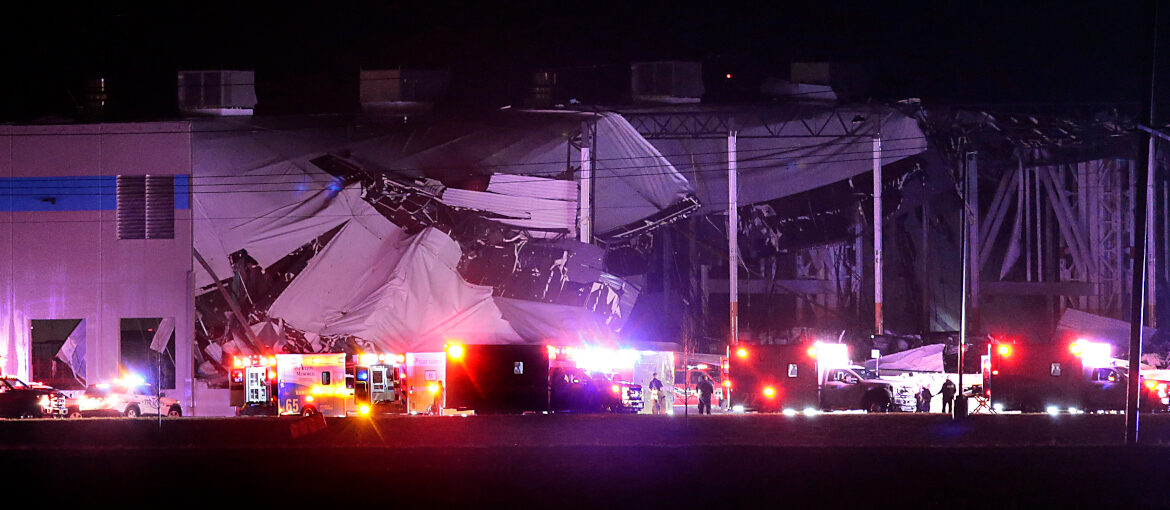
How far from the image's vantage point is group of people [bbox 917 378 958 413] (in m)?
35.5

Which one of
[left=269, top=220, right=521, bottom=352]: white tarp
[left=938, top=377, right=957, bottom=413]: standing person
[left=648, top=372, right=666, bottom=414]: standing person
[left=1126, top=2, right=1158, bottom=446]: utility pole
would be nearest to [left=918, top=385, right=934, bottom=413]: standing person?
[left=938, top=377, right=957, bottom=413]: standing person

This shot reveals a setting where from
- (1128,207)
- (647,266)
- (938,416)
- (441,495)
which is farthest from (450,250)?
(441,495)

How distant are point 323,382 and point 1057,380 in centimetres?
2189

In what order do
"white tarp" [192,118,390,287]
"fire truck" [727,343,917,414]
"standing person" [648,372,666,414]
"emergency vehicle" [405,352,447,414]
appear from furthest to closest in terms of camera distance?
"white tarp" [192,118,390,287] → "standing person" [648,372,666,414] → "emergency vehicle" [405,352,447,414] → "fire truck" [727,343,917,414]

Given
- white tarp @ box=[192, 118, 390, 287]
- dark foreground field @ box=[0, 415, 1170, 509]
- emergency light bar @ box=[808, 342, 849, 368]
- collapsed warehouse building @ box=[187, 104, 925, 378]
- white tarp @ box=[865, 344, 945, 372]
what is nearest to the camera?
dark foreground field @ box=[0, 415, 1170, 509]

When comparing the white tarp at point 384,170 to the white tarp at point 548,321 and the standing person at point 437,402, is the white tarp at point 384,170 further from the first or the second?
the standing person at point 437,402

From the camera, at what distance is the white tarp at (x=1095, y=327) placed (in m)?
44.1

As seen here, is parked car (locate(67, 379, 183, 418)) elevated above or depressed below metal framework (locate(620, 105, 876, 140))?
below

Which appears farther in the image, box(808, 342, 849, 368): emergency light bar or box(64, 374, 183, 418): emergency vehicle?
box(64, 374, 183, 418): emergency vehicle

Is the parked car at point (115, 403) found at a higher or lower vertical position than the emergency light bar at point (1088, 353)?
lower

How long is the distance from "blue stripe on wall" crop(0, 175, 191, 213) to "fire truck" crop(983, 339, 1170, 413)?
29915 millimetres

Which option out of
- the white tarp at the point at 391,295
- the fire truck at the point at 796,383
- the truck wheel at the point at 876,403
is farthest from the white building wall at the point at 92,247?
the truck wheel at the point at 876,403

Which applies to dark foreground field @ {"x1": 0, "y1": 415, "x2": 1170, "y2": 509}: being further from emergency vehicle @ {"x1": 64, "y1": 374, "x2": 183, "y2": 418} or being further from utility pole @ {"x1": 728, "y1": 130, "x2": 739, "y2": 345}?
utility pole @ {"x1": 728, "y1": 130, "x2": 739, "y2": 345}

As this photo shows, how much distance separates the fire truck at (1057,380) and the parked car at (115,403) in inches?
1044
